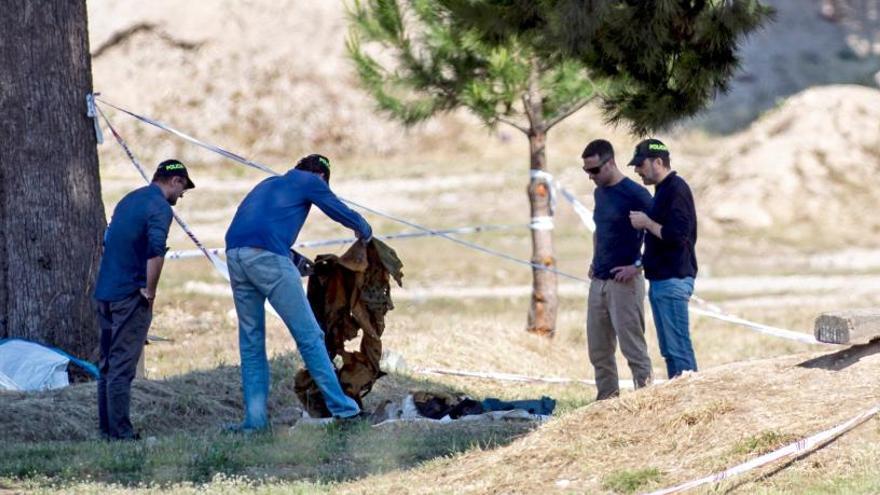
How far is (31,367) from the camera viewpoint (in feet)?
34.7

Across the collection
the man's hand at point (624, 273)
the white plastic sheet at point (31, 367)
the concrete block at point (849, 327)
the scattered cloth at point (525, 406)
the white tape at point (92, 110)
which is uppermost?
the white tape at point (92, 110)

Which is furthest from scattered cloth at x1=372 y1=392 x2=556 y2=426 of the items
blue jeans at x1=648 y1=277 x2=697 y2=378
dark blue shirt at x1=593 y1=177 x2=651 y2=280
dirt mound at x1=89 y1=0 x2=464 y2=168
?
dirt mound at x1=89 y1=0 x2=464 y2=168

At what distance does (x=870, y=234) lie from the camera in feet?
86.4

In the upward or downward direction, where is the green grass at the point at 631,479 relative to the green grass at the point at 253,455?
downward

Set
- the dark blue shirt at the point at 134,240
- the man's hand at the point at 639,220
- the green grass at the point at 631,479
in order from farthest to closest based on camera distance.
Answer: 1. the man's hand at the point at 639,220
2. the dark blue shirt at the point at 134,240
3. the green grass at the point at 631,479

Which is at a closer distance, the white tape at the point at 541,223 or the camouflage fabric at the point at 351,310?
the camouflage fabric at the point at 351,310

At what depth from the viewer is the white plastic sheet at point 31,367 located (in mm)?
10445

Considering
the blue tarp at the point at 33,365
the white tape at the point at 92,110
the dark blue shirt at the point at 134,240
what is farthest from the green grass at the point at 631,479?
the white tape at the point at 92,110

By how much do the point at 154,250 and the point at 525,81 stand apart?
6.31 metres

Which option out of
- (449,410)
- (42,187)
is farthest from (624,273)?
(42,187)

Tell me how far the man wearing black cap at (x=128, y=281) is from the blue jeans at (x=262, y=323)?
0.48 meters

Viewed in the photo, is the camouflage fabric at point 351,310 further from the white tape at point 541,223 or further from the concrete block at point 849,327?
the white tape at point 541,223

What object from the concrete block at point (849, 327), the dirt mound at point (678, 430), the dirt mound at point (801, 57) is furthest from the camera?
the dirt mound at point (801, 57)

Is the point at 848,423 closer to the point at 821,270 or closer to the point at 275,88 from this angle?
the point at 821,270
